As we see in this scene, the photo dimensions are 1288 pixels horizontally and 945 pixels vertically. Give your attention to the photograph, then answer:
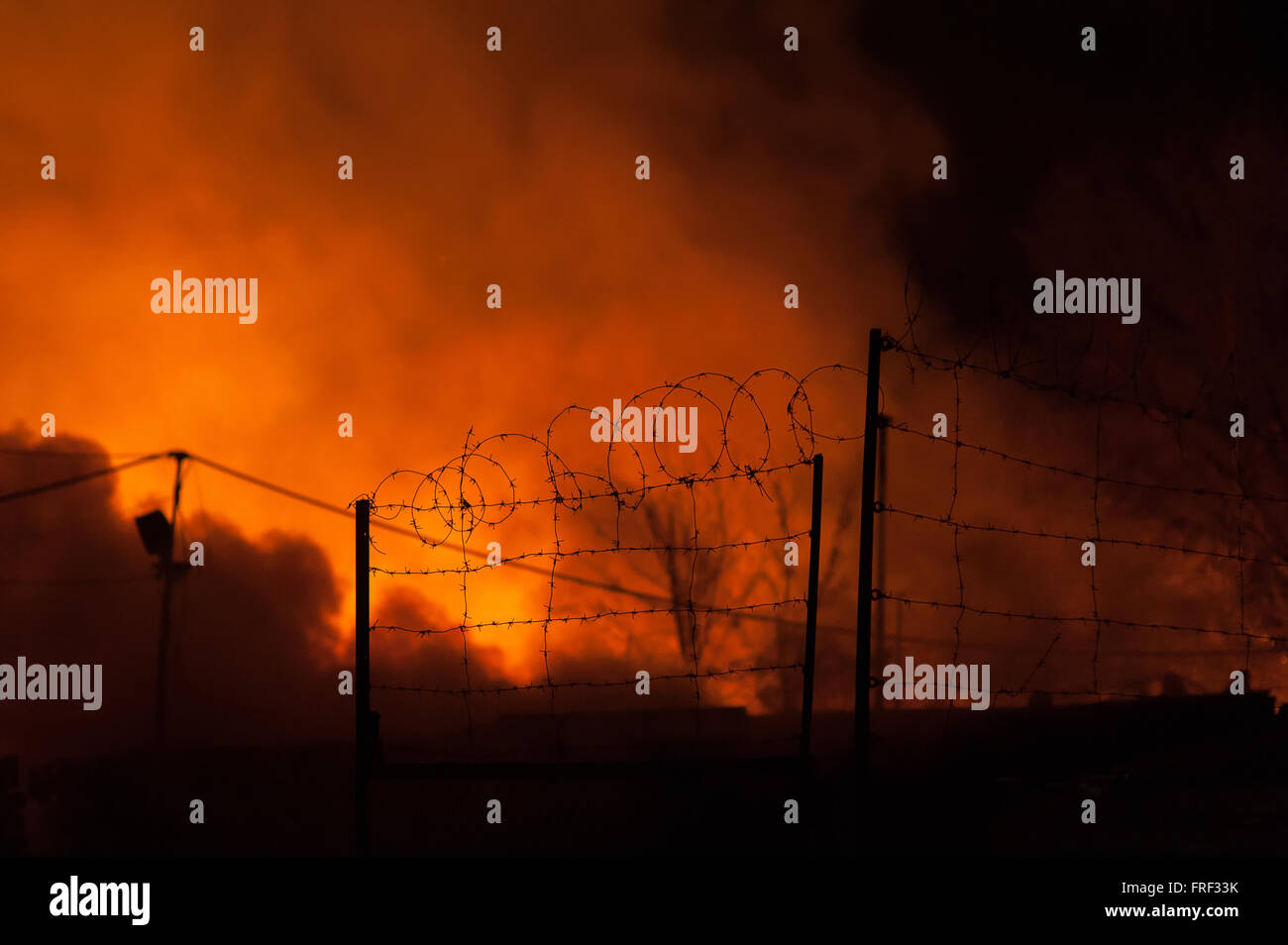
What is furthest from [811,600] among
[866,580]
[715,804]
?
[715,804]

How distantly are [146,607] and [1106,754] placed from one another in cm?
2254

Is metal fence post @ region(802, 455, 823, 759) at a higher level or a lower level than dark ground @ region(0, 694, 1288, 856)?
higher

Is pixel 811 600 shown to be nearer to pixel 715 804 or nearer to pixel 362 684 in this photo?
pixel 715 804

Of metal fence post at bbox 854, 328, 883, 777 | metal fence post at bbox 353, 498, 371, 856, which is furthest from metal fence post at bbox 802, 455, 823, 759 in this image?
metal fence post at bbox 353, 498, 371, 856

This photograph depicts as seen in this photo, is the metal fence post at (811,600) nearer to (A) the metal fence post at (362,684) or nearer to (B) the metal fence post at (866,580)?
(B) the metal fence post at (866,580)

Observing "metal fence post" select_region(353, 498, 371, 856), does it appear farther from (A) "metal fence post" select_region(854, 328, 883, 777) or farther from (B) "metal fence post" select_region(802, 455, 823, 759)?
(A) "metal fence post" select_region(854, 328, 883, 777)

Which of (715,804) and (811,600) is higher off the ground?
(811,600)

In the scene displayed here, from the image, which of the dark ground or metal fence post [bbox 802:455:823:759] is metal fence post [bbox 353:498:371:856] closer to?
the dark ground

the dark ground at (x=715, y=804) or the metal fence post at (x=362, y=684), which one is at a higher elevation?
the metal fence post at (x=362, y=684)

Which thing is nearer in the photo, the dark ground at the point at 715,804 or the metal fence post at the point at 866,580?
the metal fence post at the point at 866,580

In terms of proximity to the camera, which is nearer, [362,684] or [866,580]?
[866,580]

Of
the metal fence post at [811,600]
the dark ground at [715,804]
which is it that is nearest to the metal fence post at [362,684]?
the dark ground at [715,804]

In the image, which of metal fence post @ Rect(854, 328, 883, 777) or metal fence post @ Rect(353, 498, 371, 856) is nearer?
metal fence post @ Rect(854, 328, 883, 777)

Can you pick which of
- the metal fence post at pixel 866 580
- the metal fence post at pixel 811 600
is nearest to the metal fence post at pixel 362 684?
the metal fence post at pixel 811 600
